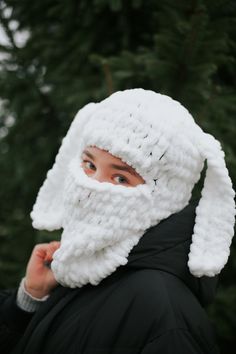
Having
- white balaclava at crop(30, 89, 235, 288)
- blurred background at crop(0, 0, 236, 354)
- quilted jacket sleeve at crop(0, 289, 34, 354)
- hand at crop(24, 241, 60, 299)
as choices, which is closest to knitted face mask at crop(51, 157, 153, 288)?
white balaclava at crop(30, 89, 235, 288)

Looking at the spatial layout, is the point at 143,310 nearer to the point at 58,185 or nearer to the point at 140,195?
the point at 140,195

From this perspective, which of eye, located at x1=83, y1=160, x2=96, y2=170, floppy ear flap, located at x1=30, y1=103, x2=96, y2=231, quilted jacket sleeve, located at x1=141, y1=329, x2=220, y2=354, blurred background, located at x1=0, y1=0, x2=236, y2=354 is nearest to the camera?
quilted jacket sleeve, located at x1=141, y1=329, x2=220, y2=354

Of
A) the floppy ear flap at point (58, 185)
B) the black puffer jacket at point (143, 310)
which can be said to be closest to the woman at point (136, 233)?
the black puffer jacket at point (143, 310)

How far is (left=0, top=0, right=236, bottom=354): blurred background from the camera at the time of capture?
7.36 feet

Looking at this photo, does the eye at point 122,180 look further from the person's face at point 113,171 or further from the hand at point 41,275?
the hand at point 41,275

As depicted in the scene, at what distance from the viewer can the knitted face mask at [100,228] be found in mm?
1374

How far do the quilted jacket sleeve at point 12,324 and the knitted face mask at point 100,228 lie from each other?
44 centimetres

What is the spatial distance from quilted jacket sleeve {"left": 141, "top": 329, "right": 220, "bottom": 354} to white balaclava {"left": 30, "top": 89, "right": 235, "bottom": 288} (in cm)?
21

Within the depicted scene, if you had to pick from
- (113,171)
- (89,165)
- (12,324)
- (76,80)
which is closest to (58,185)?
(89,165)

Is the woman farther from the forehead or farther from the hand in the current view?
the hand

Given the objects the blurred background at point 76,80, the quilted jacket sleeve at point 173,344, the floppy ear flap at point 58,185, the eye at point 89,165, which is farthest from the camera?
the blurred background at point 76,80

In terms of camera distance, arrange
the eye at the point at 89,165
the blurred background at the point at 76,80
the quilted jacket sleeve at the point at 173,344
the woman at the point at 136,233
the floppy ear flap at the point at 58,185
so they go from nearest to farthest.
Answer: the quilted jacket sleeve at the point at 173,344 < the woman at the point at 136,233 < the eye at the point at 89,165 < the floppy ear flap at the point at 58,185 < the blurred background at the point at 76,80

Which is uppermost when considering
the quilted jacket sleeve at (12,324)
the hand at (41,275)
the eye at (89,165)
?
the eye at (89,165)

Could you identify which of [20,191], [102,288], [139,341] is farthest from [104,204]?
[20,191]
